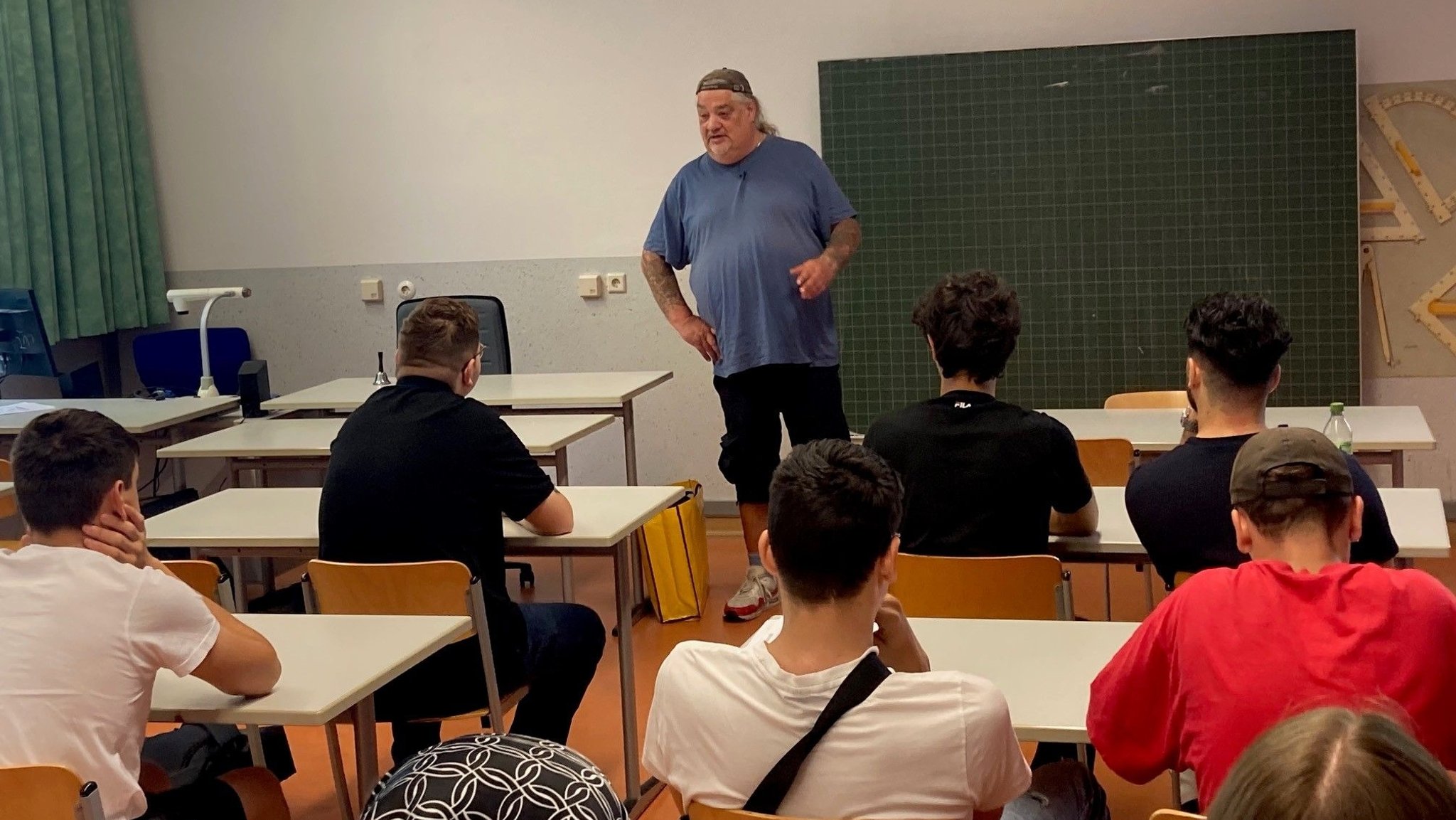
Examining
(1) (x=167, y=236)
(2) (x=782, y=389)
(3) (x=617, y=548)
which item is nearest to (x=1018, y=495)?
(3) (x=617, y=548)

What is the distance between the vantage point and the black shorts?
4816 millimetres

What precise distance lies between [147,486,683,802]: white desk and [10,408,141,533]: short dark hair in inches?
44.6

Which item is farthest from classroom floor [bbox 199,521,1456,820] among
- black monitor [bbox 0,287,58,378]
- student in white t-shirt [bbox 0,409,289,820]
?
black monitor [bbox 0,287,58,378]

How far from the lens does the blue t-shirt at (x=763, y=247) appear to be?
4.75m

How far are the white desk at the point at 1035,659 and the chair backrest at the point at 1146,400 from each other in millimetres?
2270

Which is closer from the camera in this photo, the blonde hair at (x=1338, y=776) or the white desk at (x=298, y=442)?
the blonde hair at (x=1338, y=776)

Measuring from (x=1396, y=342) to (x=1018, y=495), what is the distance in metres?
3.61

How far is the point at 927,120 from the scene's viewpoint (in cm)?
583

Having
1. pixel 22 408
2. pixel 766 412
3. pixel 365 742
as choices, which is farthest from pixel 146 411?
pixel 365 742

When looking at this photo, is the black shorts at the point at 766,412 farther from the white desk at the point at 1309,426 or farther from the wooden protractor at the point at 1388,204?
the wooden protractor at the point at 1388,204

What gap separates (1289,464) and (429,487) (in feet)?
5.82

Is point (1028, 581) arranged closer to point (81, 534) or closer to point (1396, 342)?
point (81, 534)

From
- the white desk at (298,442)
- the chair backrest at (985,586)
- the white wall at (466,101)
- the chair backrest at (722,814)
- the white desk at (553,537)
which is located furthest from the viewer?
the white wall at (466,101)

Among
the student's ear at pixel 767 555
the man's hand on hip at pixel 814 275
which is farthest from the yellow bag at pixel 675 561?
the student's ear at pixel 767 555
